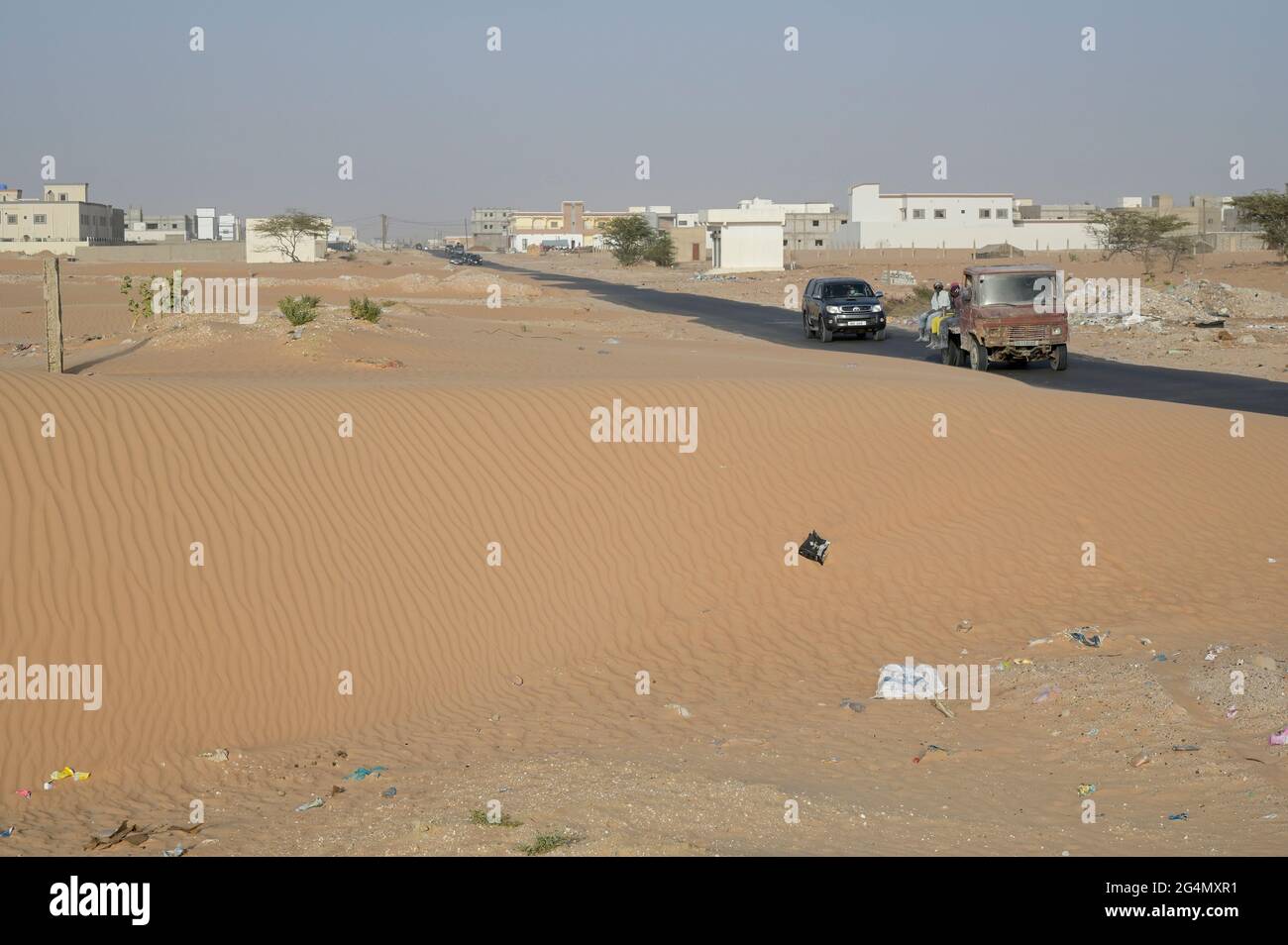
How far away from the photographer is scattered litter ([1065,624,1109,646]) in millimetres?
9984

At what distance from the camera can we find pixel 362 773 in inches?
312

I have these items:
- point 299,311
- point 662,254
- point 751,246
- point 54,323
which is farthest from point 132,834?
point 662,254

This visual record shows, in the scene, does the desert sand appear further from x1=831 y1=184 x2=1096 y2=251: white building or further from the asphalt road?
x1=831 y1=184 x2=1096 y2=251: white building

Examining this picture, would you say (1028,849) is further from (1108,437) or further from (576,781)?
(1108,437)

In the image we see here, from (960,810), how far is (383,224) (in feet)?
553

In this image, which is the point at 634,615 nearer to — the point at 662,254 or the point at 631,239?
the point at 662,254

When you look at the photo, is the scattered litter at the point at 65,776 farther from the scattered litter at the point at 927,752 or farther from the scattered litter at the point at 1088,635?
the scattered litter at the point at 1088,635

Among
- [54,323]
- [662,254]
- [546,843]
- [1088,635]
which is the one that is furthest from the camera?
[662,254]

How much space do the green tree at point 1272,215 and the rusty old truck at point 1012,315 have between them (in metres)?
37.4

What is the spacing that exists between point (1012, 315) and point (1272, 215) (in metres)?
39.0

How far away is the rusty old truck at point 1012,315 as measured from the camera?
23.7 meters

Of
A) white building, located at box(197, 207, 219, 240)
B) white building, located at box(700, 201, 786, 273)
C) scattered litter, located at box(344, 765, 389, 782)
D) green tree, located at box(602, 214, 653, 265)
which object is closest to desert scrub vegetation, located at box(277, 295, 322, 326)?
scattered litter, located at box(344, 765, 389, 782)

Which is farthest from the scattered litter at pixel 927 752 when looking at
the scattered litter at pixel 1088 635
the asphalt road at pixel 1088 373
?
the asphalt road at pixel 1088 373
